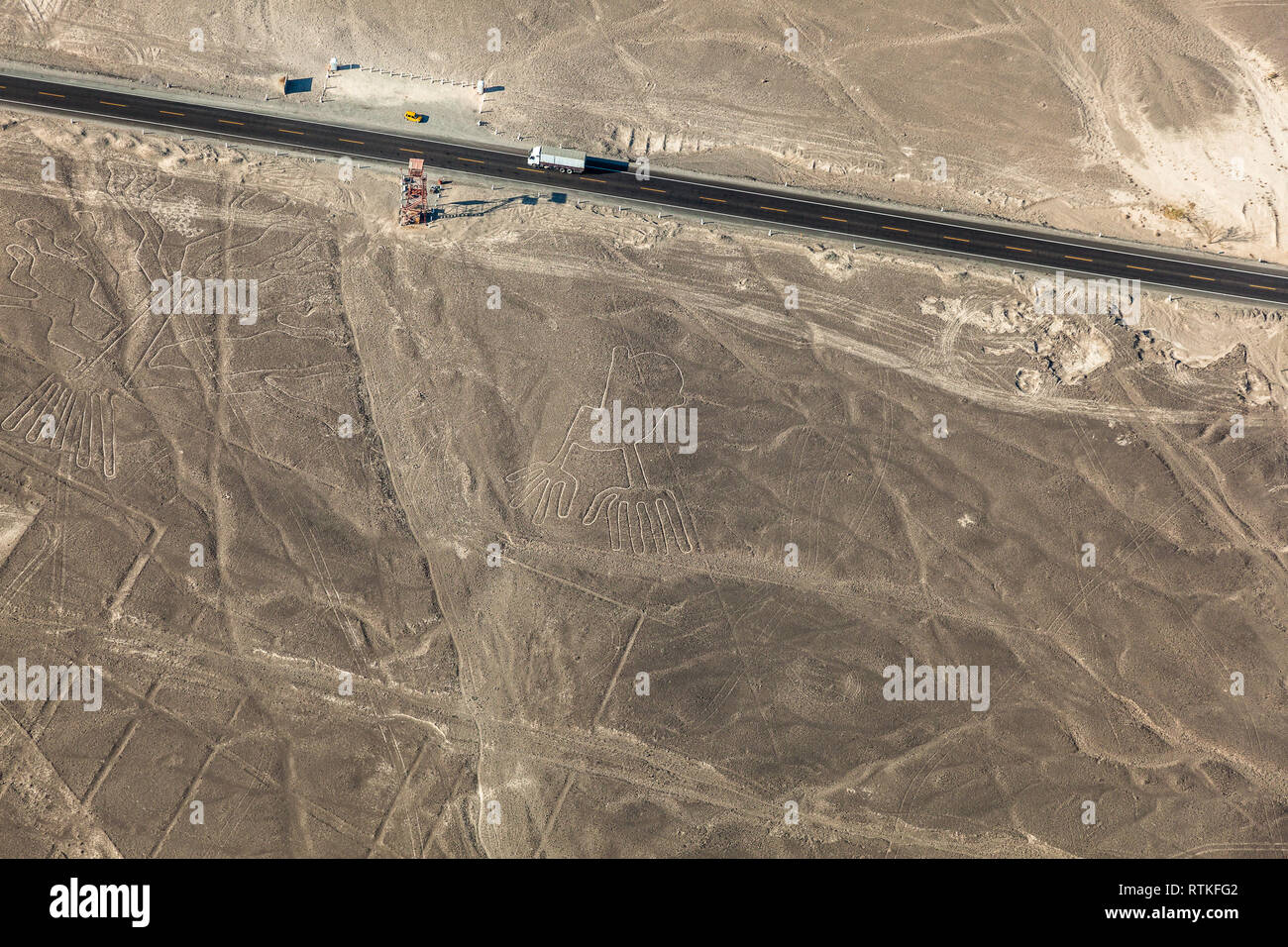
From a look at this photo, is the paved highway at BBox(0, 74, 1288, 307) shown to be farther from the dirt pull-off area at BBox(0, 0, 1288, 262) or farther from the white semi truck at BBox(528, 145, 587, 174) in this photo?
the dirt pull-off area at BBox(0, 0, 1288, 262)

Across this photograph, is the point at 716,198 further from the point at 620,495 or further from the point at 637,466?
the point at 620,495

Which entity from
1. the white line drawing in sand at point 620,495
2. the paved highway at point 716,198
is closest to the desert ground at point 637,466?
the white line drawing in sand at point 620,495

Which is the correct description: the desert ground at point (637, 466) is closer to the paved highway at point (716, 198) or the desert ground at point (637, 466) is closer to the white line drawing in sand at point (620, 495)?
the white line drawing in sand at point (620, 495)

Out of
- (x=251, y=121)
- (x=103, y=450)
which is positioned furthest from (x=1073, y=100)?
(x=103, y=450)
